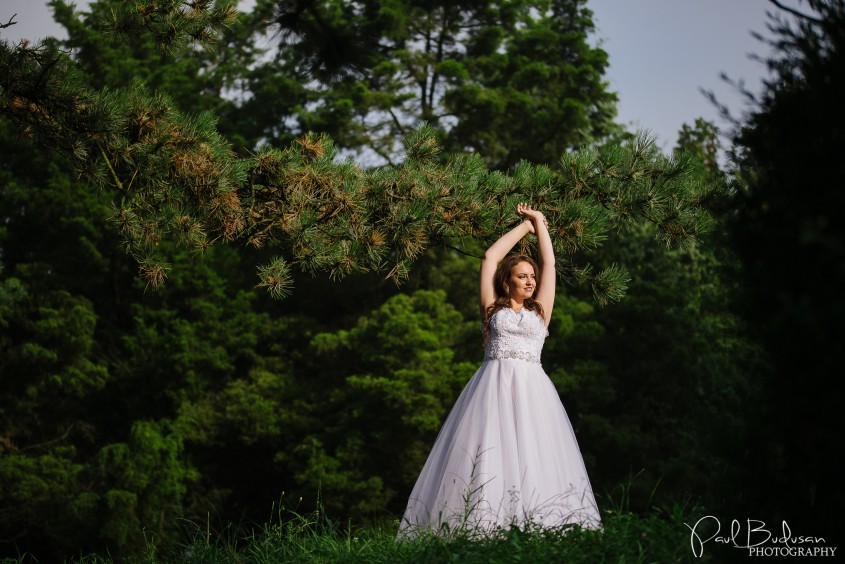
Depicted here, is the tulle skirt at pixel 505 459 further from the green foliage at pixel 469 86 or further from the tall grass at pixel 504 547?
the green foliage at pixel 469 86

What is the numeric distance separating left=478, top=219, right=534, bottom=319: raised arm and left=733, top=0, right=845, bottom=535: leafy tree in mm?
2459

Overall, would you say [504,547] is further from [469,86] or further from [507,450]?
[469,86]

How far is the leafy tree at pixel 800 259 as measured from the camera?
205cm

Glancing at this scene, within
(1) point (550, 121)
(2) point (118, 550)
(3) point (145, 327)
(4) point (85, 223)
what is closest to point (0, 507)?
(2) point (118, 550)

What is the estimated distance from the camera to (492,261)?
4.79 meters

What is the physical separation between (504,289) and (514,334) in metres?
0.26

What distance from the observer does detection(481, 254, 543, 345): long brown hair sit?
4.81 metres

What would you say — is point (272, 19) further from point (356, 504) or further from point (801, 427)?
point (356, 504)

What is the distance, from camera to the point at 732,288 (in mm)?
2443

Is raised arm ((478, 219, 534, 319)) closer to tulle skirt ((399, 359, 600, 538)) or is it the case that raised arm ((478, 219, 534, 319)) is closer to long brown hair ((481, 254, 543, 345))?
long brown hair ((481, 254, 543, 345))

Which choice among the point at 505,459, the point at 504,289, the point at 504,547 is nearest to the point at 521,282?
the point at 504,289

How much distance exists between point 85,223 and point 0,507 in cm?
474
